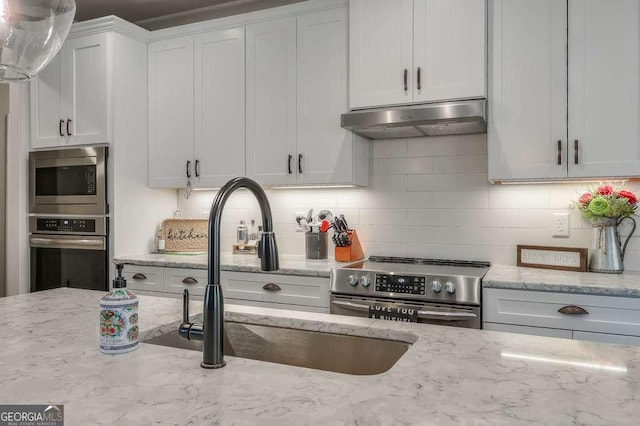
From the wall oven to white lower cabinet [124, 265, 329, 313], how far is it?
25 centimetres

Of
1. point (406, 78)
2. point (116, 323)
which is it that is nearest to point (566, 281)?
point (406, 78)

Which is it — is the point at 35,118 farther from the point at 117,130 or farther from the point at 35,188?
the point at 117,130

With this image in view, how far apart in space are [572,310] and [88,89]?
3276mm

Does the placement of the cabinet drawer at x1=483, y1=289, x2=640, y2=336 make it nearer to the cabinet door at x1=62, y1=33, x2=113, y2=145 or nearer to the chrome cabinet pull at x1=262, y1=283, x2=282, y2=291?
the chrome cabinet pull at x1=262, y1=283, x2=282, y2=291

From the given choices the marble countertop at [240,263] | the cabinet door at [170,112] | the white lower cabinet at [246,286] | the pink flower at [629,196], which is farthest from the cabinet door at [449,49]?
the cabinet door at [170,112]

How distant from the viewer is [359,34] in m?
2.88

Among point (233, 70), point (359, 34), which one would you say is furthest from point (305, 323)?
point (233, 70)

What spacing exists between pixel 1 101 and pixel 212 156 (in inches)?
89.4

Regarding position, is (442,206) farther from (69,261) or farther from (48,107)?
(48,107)

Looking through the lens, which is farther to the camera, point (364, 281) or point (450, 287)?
point (364, 281)

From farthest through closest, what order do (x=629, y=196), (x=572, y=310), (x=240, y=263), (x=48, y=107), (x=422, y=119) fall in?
(x=48, y=107), (x=240, y=263), (x=422, y=119), (x=629, y=196), (x=572, y=310)

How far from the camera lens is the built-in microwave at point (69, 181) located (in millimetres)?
3338

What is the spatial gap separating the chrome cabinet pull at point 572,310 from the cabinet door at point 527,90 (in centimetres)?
67

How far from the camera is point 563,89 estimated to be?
249 cm
